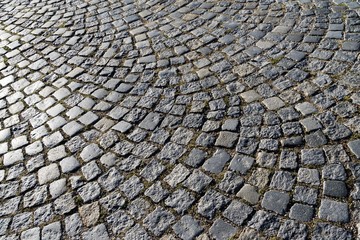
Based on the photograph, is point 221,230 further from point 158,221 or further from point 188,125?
point 188,125

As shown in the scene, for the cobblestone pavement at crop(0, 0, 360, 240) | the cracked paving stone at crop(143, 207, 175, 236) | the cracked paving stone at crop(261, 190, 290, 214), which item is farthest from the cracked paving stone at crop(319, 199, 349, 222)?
the cracked paving stone at crop(143, 207, 175, 236)

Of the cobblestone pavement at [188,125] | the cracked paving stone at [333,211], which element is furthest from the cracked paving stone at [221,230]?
the cracked paving stone at [333,211]

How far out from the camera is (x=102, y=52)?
17.0 ft

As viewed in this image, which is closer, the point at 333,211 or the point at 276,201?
the point at 333,211

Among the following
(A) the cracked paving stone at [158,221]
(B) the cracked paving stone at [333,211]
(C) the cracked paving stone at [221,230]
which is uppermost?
(B) the cracked paving stone at [333,211]

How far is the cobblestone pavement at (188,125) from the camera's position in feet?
10.1

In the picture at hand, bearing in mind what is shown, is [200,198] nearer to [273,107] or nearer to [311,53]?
[273,107]

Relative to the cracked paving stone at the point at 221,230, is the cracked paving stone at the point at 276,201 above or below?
above

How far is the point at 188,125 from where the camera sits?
3842 mm

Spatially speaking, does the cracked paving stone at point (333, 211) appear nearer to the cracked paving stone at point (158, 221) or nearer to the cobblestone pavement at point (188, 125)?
the cobblestone pavement at point (188, 125)

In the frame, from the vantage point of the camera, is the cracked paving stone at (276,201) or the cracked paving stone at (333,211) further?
the cracked paving stone at (276,201)

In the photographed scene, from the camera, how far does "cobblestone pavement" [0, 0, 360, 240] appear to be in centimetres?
307

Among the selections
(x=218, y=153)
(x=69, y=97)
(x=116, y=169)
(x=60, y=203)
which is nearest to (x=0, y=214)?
(x=60, y=203)

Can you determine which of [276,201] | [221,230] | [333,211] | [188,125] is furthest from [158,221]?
[333,211]
